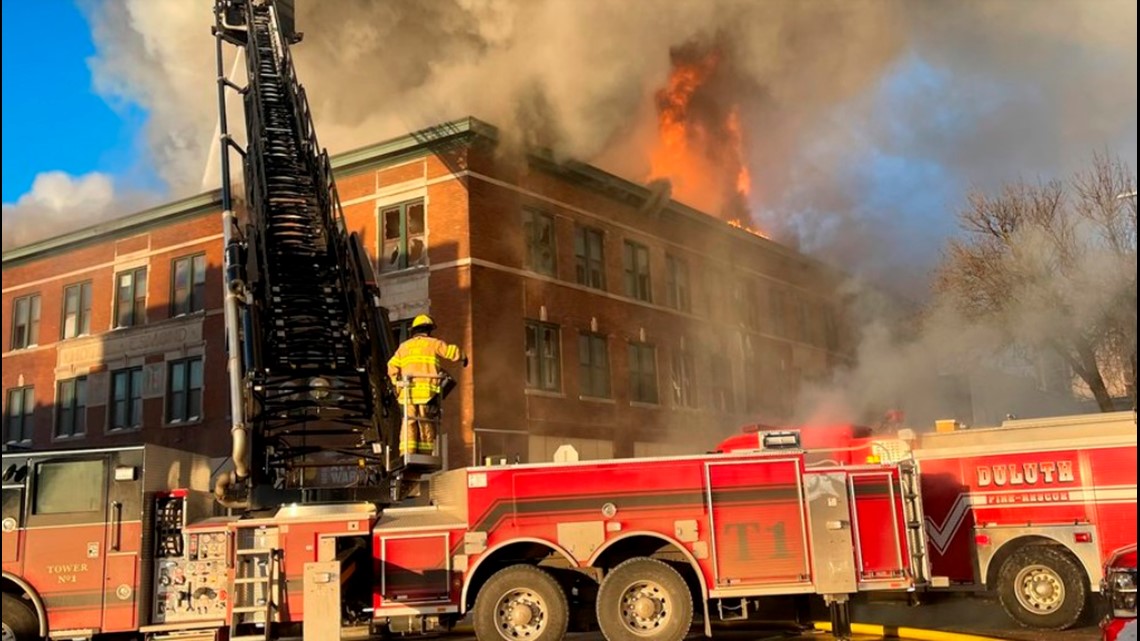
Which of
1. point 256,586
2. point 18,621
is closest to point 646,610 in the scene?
point 256,586

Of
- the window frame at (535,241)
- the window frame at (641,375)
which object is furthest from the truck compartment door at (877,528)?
the window frame at (641,375)

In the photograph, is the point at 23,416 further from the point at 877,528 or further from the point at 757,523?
the point at 877,528

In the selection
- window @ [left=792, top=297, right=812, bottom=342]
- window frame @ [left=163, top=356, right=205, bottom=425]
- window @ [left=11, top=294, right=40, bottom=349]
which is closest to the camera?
window frame @ [left=163, top=356, right=205, bottom=425]

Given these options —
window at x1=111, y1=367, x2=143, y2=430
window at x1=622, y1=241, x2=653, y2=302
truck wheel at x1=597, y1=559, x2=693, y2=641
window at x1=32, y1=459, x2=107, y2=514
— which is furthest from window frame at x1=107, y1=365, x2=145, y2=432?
truck wheel at x1=597, y1=559, x2=693, y2=641

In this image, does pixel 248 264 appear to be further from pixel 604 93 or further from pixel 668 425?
pixel 668 425

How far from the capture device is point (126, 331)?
86.0 ft

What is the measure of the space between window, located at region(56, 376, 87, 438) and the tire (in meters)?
20.1

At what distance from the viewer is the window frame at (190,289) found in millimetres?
25000

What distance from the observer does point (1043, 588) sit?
944cm

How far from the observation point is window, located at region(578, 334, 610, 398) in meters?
22.7

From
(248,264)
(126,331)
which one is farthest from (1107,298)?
(126,331)

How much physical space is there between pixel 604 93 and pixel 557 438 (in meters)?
7.72

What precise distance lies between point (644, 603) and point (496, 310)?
41.7 ft

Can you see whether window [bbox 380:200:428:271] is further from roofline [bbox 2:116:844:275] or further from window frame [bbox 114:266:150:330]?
window frame [bbox 114:266:150:330]
